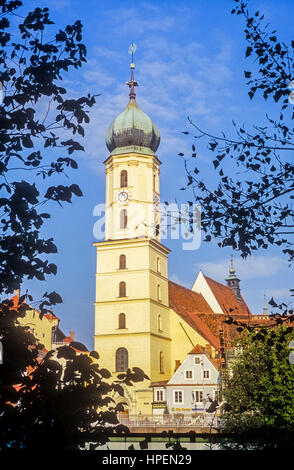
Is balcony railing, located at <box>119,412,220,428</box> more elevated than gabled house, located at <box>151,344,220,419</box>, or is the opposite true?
gabled house, located at <box>151,344,220,419</box>

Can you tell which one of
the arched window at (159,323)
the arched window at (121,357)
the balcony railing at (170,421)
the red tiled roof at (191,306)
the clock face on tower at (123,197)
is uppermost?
the clock face on tower at (123,197)

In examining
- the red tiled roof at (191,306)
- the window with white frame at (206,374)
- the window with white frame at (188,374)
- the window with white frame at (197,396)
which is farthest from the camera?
the red tiled roof at (191,306)

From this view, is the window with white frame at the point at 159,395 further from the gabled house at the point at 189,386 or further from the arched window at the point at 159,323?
the arched window at the point at 159,323

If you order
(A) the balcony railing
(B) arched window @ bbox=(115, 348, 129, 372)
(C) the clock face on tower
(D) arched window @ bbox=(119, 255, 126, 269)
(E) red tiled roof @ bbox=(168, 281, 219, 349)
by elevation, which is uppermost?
(C) the clock face on tower

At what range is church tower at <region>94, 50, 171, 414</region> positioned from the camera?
52562mm

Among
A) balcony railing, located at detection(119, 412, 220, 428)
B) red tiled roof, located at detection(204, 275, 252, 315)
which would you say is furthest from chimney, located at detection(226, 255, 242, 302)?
balcony railing, located at detection(119, 412, 220, 428)

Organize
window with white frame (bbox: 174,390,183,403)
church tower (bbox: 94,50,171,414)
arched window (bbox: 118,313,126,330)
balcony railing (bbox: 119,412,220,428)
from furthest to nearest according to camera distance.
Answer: arched window (bbox: 118,313,126,330)
church tower (bbox: 94,50,171,414)
window with white frame (bbox: 174,390,183,403)
balcony railing (bbox: 119,412,220,428)

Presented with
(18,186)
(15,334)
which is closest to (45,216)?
(18,186)

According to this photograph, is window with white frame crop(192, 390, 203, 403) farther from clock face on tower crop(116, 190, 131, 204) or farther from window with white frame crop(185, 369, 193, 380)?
clock face on tower crop(116, 190, 131, 204)

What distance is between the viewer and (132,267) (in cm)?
5575

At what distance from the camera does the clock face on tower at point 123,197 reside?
58562mm

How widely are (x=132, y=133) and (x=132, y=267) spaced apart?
15.3m

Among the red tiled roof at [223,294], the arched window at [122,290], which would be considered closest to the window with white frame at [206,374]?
the arched window at [122,290]
